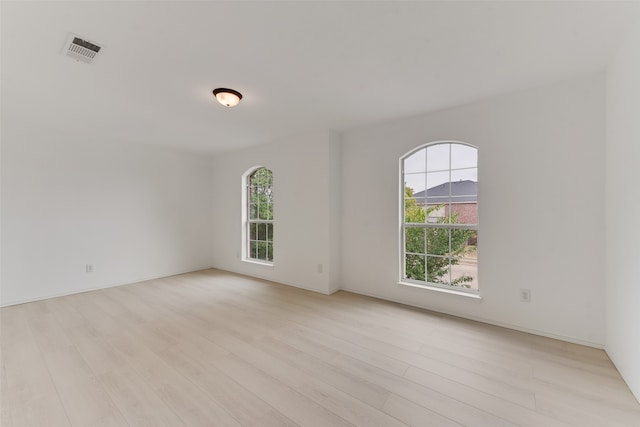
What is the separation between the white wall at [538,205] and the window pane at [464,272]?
0.60ft

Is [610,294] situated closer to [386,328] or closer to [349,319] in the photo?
[386,328]

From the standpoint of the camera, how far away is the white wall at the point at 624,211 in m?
1.71

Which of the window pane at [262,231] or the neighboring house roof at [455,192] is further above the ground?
the neighboring house roof at [455,192]

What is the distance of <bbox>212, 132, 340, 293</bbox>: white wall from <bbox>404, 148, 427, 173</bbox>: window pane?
1044mm

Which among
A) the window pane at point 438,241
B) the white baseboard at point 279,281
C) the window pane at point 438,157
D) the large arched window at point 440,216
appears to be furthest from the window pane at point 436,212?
the white baseboard at point 279,281

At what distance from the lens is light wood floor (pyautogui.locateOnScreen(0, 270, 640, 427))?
154cm

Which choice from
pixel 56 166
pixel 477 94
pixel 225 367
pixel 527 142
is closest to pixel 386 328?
pixel 225 367

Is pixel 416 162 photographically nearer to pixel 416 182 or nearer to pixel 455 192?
pixel 416 182

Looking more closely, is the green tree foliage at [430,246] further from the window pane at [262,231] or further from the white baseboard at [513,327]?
the window pane at [262,231]

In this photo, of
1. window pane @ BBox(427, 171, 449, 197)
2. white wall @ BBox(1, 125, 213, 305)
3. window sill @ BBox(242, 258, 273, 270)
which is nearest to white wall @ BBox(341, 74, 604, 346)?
window pane @ BBox(427, 171, 449, 197)

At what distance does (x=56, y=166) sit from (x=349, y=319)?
472 centimetres

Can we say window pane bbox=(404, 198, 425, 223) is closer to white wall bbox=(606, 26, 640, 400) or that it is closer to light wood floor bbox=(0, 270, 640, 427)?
light wood floor bbox=(0, 270, 640, 427)

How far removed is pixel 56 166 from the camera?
3.75m

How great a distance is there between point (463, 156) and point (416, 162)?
21.9 inches
